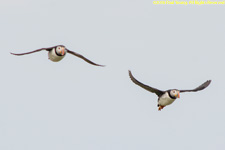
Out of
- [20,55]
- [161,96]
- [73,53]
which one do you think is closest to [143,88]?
[161,96]

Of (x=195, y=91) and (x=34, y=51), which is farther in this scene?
(x=195, y=91)

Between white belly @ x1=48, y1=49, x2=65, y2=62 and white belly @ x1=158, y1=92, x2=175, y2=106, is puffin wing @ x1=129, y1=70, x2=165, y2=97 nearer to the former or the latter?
white belly @ x1=158, y1=92, x2=175, y2=106

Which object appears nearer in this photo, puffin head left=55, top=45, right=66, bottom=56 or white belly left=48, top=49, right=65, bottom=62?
puffin head left=55, top=45, right=66, bottom=56

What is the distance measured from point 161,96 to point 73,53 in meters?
4.15

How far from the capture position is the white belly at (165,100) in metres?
36.1

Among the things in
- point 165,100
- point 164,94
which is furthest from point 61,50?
point 165,100

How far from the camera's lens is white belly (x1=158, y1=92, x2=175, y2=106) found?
3612 centimetres

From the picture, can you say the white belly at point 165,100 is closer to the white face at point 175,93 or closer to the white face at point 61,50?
the white face at point 175,93

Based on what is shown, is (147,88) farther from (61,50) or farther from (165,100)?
(61,50)

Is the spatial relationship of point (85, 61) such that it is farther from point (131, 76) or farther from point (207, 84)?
point (207, 84)

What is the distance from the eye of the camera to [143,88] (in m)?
36.9

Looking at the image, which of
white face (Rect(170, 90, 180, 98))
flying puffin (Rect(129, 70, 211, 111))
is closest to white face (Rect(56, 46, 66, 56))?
flying puffin (Rect(129, 70, 211, 111))

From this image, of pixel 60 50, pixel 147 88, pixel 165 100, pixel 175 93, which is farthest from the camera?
pixel 147 88

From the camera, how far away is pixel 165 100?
36.3m
